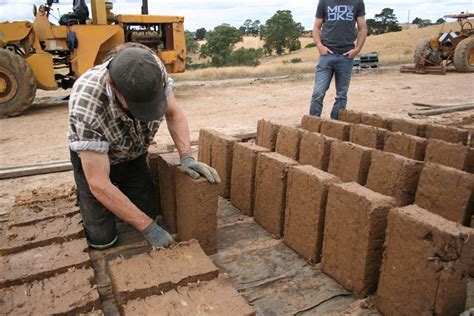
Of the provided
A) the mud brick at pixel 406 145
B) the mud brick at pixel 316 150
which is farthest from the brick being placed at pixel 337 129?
the mud brick at pixel 316 150

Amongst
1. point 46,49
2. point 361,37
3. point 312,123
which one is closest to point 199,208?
point 312,123

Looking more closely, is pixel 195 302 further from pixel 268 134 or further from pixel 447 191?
pixel 268 134

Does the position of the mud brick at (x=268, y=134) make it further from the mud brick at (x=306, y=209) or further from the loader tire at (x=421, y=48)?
the loader tire at (x=421, y=48)

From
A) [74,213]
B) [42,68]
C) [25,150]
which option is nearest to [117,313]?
[74,213]

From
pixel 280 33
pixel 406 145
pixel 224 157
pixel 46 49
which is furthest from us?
pixel 280 33

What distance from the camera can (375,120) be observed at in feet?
14.1

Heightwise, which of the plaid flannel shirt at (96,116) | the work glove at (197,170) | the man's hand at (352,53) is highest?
the man's hand at (352,53)

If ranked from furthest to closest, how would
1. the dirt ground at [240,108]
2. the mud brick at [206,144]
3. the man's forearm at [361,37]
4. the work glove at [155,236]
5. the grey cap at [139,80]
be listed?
1. the dirt ground at [240,108]
2. the man's forearm at [361,37]
3. the mud brick at [206,144]
4. the work glove at [155,236]
5. the grey cap at [139,80]

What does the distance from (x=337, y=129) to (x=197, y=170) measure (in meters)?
1.88

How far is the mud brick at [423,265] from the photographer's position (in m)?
1.74

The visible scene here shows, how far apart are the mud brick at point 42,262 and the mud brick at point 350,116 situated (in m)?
3.26

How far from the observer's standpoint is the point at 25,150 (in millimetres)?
5914

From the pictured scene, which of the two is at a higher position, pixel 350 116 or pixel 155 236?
pixel 350 116

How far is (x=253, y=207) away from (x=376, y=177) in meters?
1.01
